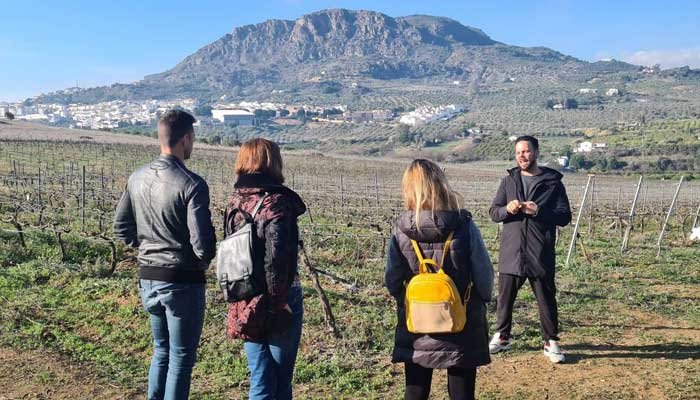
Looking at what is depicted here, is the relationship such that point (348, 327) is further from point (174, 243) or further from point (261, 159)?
point (261, 159)

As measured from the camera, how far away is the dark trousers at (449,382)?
3.06 m

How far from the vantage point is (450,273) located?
297 centimetres

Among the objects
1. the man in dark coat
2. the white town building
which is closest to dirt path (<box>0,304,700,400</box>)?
the man in dark coat

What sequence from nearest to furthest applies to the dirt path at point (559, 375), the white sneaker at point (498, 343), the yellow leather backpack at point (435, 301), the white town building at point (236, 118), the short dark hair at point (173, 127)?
the yellow leather backpack at point (435, 301), the short dark hair at point (173, 127), the dirt path at point (559, 375), the white sneaker at point (498, 343), the white town building at point (236, 118)

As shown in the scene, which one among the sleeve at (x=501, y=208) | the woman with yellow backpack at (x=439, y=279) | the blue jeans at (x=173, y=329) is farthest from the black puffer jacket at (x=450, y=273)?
the sleeve at (x=501, y=208)

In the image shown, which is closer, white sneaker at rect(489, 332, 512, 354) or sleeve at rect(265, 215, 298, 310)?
sleeve at rect(265, 215, 298, 310)

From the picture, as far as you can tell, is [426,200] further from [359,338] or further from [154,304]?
[359,338]

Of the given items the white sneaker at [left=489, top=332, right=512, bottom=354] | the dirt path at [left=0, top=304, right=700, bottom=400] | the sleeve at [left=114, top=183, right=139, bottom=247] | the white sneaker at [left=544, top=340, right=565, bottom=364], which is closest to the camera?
the sleeve at [left=114, top=183, right=139, bottom=247]

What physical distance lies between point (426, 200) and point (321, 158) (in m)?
48.9

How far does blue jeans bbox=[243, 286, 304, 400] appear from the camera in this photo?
3102mm

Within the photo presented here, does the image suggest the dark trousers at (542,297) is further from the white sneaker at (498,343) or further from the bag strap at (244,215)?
the bag strap at (244,215)

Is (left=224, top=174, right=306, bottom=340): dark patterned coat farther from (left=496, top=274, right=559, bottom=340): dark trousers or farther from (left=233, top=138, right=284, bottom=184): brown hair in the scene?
(left=496, top=274, right=559, bottom=340): dark trousers

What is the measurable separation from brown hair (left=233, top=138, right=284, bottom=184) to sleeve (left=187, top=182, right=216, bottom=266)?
0.75ft

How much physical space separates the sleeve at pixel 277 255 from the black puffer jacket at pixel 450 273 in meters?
0.49
